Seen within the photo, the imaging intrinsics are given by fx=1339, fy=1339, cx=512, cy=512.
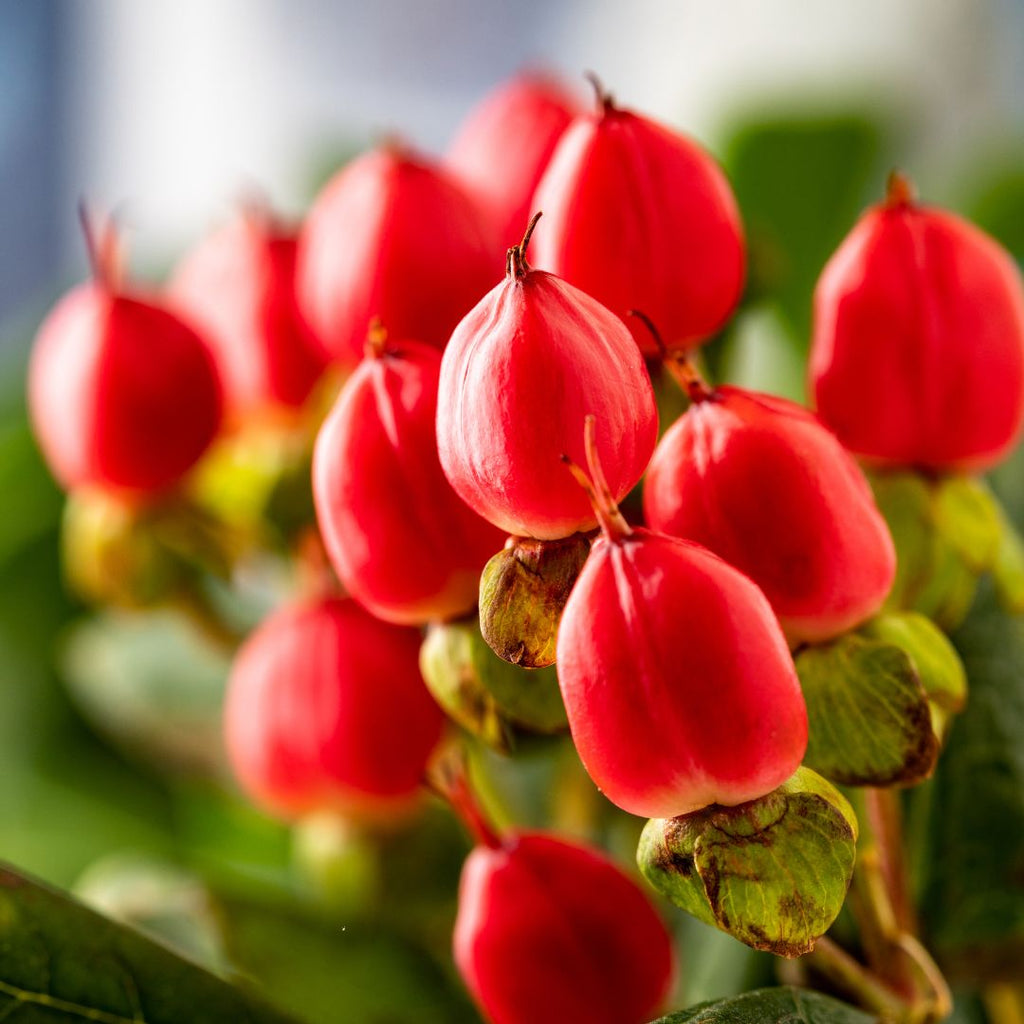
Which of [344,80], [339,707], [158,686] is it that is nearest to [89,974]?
[339,707]

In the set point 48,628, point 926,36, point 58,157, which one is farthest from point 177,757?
point 58,157

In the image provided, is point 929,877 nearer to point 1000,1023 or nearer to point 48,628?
point 1000,1023

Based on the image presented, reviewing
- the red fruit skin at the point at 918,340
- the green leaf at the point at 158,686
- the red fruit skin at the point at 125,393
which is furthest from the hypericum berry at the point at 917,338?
the green leaf at the point at 158,686

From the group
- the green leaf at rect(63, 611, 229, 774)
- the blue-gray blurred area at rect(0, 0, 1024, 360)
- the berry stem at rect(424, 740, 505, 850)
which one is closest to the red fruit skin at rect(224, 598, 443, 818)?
the berry stem at rect(424, 740, 505, 850)

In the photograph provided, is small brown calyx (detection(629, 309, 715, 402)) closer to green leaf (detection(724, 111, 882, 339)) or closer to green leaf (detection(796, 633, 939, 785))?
green leaf (detection(796, 633, 939, 785))

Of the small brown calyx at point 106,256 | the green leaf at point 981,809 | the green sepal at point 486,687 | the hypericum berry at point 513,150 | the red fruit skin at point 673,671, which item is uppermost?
the hypericum berry at point 513,150

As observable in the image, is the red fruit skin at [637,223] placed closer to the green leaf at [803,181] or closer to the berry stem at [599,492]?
the berry stem at [599,492]

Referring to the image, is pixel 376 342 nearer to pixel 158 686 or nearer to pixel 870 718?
pixel 870 718
